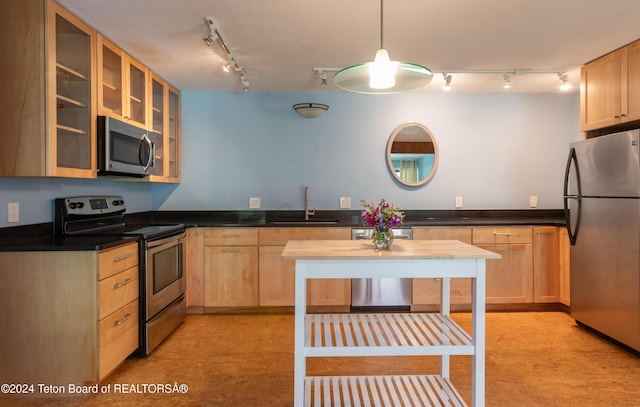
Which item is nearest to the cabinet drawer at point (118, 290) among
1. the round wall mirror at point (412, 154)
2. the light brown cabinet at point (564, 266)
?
the round wall mirror at point (412, 154)

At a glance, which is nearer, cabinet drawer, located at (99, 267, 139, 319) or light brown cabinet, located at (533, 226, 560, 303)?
cabinet drawer, located at (99, 267, 139, 319)

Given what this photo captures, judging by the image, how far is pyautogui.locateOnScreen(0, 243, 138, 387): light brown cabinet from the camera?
2.09 m

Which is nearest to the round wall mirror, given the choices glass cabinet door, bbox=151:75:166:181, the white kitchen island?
the white kitchen island

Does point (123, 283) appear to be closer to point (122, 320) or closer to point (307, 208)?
point (122, 320)

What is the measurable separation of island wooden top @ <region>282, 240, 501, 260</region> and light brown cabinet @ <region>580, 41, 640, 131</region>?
6.21ft

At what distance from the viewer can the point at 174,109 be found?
13.1 feet

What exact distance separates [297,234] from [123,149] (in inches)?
64.1

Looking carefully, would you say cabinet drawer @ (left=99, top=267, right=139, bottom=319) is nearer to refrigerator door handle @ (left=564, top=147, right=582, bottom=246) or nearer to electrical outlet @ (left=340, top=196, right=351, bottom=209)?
electrical outlet @ (left=340, top=196, right=351, bottom=209)

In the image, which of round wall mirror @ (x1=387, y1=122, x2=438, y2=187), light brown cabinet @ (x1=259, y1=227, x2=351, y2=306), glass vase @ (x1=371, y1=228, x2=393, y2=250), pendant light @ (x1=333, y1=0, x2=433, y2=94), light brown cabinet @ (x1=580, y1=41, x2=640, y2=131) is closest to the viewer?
pendant light @ (x1=333, y1=0, x2=433, y2=94)

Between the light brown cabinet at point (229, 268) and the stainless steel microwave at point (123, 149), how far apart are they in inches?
33.8

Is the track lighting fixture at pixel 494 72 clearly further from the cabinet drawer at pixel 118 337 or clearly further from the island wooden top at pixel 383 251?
the cabinet drawer at pixel 118 337

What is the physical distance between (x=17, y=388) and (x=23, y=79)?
1719 millimetres

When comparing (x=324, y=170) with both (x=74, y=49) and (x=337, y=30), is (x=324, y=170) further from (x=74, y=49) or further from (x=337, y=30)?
(x=74, y=49)

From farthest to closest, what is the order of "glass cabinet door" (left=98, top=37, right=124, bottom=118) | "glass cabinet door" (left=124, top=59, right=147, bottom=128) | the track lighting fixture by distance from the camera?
the track lighting fixture → "glass cabinet door" (left=124, top=59, right=147, bottom=128) → "glass cabinet door" (left=98, top=37, right=124, bottom=118)
